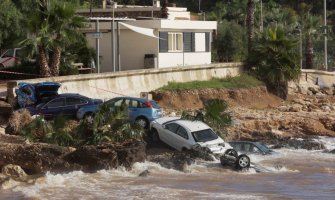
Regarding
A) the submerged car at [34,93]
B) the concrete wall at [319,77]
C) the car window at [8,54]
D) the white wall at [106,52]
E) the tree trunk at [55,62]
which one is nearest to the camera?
the submerged car at [34,93]

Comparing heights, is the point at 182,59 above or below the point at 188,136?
above

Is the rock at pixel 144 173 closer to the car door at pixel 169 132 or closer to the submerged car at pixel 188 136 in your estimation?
the submerged car at pixel 188 136

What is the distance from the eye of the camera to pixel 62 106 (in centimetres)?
3331

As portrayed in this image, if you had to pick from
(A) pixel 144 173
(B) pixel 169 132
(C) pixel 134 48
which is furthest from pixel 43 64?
(A) pixel 144 173

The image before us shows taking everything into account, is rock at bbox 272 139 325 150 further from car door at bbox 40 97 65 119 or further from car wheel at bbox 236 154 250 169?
car door at bbox 40 97 65 119

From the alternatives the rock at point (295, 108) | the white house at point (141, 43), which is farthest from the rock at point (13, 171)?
the rock at point (295, 108)

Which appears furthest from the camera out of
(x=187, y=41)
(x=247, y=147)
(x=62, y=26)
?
(x=187, y=41)

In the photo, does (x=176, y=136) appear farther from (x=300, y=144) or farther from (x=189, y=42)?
(x=189, y=42)

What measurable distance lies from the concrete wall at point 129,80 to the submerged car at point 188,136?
751 centimetres

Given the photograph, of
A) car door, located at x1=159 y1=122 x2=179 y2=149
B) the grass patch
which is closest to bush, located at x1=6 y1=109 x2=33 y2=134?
car door, located at x1=159 y1=122 x2=179 y2=149

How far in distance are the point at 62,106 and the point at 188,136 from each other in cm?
582

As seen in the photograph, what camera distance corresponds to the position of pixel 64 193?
24.0m

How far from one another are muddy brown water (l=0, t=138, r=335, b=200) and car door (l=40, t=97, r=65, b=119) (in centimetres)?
588

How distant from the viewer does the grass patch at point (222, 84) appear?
4516cm
